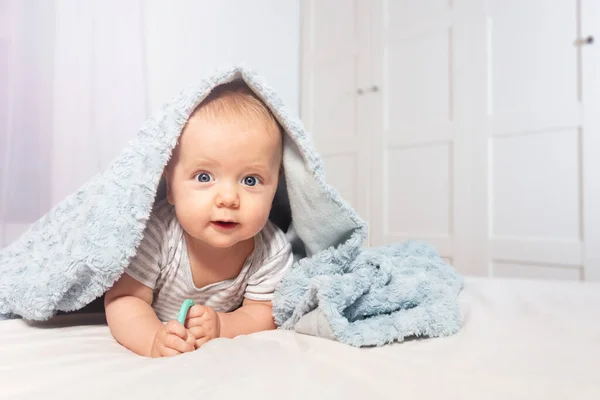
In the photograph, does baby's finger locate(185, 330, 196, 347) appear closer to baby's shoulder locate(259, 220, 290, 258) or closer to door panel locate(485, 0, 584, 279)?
baby's shoulder locate(259, 220, 290, 258)

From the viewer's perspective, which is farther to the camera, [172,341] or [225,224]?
[225,224]

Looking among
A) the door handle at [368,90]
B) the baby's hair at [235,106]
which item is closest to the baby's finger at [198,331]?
the baby's hair at [235,106]

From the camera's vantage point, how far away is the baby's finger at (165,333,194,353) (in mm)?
554

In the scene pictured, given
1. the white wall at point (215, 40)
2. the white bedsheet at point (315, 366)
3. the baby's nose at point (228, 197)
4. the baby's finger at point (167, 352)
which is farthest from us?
the white wall at point (215, 40)

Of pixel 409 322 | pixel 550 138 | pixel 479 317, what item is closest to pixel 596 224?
pixel 550 138

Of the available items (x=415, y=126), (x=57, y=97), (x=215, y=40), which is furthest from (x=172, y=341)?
(x=415, y=126)

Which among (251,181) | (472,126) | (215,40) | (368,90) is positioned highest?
(215,40)

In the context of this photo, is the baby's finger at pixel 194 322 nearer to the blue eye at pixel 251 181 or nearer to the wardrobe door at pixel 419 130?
the blue eye at pixel 251 181

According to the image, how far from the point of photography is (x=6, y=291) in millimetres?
→ 713

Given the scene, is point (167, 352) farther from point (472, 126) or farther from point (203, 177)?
point (472, 126)

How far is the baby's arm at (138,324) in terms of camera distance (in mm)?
563

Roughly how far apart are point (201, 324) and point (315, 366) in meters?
0.21

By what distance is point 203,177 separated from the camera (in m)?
0.68

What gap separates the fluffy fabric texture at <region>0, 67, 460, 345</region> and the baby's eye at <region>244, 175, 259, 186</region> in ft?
0.25
